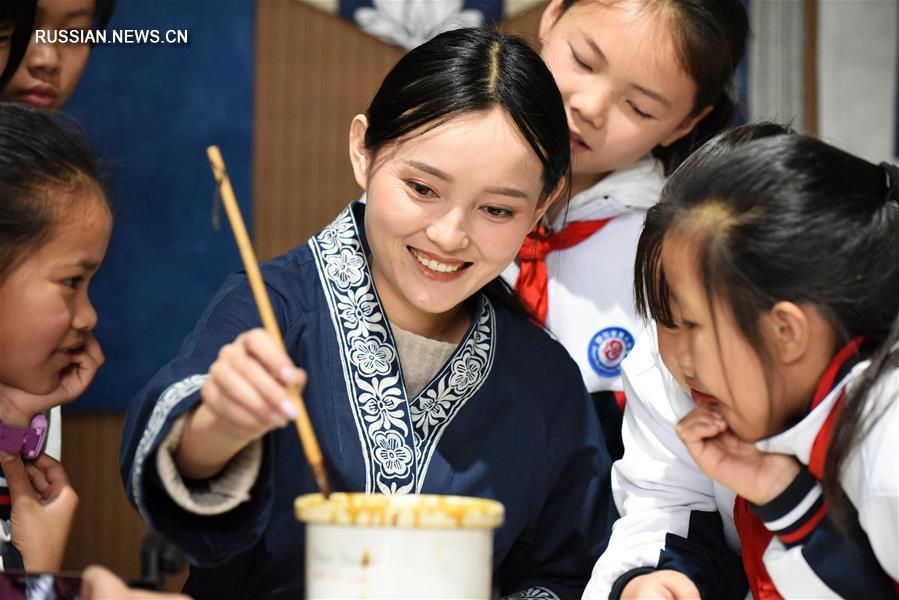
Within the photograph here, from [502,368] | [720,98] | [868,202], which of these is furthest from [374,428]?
[720,98]

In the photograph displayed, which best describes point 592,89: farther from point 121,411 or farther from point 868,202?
point 121,411

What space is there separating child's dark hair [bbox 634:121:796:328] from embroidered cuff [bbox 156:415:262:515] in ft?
1.48

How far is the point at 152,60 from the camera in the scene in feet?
8.04

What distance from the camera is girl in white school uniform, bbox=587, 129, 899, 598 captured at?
3.61ft

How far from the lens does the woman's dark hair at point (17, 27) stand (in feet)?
4.85

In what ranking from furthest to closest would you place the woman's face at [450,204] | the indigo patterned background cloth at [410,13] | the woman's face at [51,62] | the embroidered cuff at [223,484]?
1. the indigo patterned background cloth at [410,13]
2. the woman's face at [51,62]
3. the woman's face at [450,204]
4. the embroidered cuff at [223,484]

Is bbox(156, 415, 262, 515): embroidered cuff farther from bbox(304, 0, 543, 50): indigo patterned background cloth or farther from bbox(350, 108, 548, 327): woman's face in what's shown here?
bbox(304, 0, 543, 50): indigo patterned background cloth

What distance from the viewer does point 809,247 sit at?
3.63ft

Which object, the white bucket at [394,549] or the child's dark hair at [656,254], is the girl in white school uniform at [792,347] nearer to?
the child's dark hair at [656,254]

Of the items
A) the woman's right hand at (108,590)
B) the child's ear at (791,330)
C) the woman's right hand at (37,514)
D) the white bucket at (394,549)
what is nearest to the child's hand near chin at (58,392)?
the woman's right hand at (37,514)

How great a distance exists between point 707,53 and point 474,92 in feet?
1.82

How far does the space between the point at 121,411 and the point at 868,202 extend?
179cm

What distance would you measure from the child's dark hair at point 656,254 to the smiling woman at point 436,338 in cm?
17

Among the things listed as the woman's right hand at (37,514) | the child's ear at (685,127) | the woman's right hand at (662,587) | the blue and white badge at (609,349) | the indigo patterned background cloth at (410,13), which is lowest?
the woman's right hand at (662,587)
